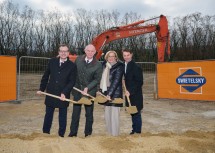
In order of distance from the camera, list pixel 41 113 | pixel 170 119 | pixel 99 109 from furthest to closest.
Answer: pixel 99 109, pixel 41 113, pixel 170 119

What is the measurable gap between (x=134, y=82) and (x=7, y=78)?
640cm

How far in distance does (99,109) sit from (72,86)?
508 cm

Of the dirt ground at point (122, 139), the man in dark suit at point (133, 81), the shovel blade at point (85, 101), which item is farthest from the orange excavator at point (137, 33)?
the shovel blade at point (85, 101)

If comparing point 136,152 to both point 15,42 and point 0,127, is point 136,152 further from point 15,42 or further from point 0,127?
point 15,42

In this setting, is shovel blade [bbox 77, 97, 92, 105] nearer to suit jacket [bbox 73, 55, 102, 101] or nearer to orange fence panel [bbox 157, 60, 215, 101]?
suit jacket [bbox 73, 55, 102, 101]

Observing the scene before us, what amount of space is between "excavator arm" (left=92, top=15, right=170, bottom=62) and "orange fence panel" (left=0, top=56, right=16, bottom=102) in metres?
4.21

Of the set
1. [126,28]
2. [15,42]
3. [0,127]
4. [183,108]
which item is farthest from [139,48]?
[0,127]

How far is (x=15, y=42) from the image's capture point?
41.3 meters

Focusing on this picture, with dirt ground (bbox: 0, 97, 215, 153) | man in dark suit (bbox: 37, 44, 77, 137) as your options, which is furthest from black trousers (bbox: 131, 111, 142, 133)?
man in dark suit (bbox: 37, 44, 77, 137)

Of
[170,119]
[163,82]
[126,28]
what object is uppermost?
[126,28]

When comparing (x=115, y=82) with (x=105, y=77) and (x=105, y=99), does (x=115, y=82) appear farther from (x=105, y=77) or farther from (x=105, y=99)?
(x=105, y=99)

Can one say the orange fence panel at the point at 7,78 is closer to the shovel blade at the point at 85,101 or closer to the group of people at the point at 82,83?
the group of people at the point at 82,83

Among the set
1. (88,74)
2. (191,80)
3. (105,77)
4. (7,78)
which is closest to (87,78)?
(88,74)

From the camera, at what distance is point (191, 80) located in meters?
11.3
